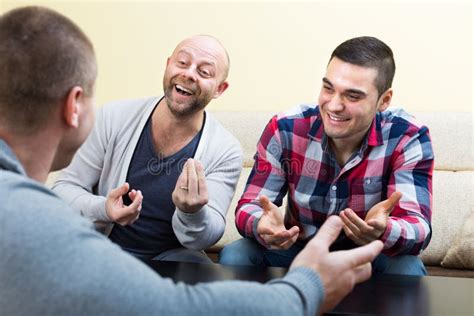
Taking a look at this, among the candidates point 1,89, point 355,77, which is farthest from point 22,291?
point 355,77

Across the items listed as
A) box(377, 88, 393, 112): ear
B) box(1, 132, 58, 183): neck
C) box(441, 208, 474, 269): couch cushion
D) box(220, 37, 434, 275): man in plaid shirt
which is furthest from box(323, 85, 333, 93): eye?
box(1, 132, 58, 183): neck

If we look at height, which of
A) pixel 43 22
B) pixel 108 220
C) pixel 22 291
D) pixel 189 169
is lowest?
pixel 108 220

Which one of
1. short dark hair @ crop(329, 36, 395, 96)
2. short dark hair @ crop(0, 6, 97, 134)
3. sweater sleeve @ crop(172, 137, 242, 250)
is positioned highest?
short dark hair @ crop(0, 6, 97, 134)

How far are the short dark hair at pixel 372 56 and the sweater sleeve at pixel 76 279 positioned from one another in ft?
3.82

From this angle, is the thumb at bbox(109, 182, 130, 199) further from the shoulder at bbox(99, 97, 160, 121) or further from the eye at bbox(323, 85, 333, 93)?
the eye at bbox(323, 85, 333, 93)

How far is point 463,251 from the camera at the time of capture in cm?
224

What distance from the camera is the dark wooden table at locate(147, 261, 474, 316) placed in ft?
3.86

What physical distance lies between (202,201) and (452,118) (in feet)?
4.17

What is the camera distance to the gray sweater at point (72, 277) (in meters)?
0.76

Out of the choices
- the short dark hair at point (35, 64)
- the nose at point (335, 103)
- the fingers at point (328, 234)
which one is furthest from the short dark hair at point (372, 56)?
the short dark hair at point (35, 64)

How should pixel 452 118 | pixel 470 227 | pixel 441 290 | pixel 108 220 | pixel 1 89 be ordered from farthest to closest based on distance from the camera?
pixel 452 118 < pixel 470 227 < pixel 108 220 < pixel 441 290 < pixel 1 89

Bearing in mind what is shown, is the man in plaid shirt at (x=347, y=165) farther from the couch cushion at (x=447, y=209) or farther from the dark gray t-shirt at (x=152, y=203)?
the couch cushion at (x=447, y=209)

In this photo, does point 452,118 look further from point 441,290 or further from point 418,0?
point 441,290

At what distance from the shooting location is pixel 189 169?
1604 millimetres
